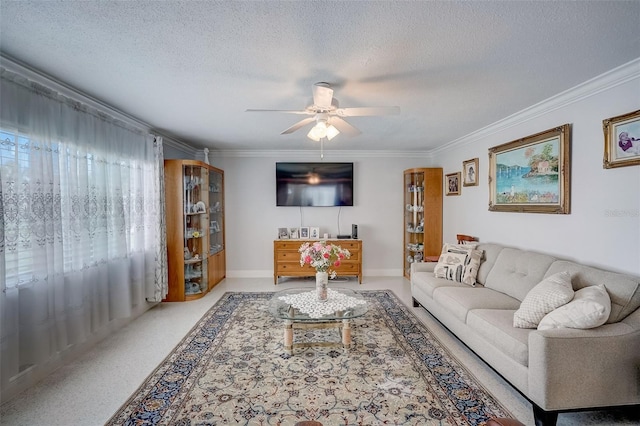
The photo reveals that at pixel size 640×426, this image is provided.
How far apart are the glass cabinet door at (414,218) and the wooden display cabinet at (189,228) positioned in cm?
343

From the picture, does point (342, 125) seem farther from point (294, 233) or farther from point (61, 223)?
point (294, 233)

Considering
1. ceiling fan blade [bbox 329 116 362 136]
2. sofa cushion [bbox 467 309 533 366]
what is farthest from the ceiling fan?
sofa cushion [bbox 467 309 533 366]

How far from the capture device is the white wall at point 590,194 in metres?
2.33

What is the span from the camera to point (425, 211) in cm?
543

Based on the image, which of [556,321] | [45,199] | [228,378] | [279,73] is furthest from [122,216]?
[556,321]

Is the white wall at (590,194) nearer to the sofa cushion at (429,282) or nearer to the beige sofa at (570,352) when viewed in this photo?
the beige sofa at (570,352)

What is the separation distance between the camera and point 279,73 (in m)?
2.30

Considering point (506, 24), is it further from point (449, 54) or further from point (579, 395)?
point (579, 395)

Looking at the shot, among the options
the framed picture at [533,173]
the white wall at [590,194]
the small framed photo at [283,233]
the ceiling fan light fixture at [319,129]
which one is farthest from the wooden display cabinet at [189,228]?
the white wall at [590,194]

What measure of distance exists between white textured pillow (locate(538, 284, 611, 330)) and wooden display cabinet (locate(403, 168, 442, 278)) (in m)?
3.27

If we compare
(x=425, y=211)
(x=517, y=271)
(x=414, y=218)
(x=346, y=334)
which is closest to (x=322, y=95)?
(x=346, y=334)

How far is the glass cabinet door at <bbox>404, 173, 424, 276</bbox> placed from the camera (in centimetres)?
548

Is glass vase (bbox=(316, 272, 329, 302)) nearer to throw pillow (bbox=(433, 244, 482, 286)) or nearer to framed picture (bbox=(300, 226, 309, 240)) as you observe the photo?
throw pillow (bbox=(433, 244, 482, 286))

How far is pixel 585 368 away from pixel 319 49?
8.35ft
